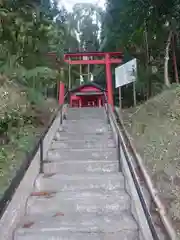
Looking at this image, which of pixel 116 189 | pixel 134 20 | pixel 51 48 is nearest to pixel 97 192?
pixel 116 189

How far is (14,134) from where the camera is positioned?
5.90m

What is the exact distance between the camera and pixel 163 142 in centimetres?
512

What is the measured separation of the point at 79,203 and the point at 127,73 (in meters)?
5.27

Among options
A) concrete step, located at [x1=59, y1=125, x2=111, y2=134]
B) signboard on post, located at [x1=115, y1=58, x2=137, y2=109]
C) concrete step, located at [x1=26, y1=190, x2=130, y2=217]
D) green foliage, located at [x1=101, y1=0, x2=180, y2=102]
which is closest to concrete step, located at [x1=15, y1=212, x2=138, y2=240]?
concrete step, located at [x1=26, y1=190, x2=130, y2=217]

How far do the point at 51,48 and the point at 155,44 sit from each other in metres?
8.27

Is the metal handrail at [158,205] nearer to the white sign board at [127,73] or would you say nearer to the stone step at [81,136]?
the stone step at [81,136]

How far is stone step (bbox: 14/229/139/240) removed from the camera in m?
2.99

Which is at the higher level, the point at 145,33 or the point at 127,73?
the point at 145,33

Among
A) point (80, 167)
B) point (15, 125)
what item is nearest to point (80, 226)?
point (80, 167)

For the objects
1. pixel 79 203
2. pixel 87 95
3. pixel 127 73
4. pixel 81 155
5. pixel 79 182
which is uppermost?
pixel 87 95

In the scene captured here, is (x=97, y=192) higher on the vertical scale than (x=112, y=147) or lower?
lower

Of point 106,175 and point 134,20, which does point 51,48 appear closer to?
point 106,175

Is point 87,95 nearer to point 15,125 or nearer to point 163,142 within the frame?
point 15,125

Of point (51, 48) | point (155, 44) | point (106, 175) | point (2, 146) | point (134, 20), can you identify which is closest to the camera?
point (106, 175)
